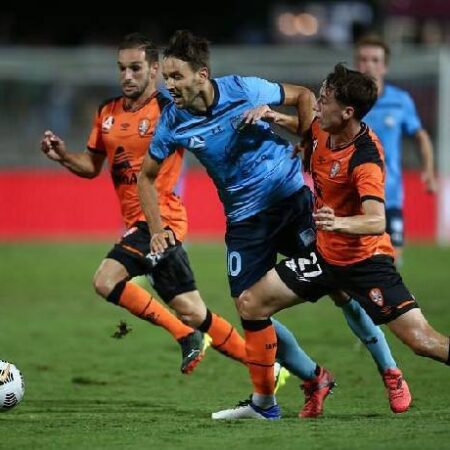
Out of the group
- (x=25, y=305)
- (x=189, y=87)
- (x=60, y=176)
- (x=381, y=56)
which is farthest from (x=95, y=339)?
(x=60, y=176)

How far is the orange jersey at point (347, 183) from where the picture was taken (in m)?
7.55

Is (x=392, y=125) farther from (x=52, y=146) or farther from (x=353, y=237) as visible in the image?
(x=353, y=237)

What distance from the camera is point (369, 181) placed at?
7.45 metres

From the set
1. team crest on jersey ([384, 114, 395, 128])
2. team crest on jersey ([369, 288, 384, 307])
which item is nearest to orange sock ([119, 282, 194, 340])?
team crest on jersey ([369, 288, 384, 307])

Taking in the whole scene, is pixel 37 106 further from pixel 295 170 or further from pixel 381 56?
pixel 295 170

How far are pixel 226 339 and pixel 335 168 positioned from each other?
2216 mm

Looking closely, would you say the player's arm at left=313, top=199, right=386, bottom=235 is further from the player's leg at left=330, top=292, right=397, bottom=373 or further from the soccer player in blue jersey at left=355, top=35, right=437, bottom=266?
the soccer player in blue jersey at left=355, top=35, right=437, bottom=266

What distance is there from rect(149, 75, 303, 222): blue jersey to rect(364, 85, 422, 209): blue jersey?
3.33 m

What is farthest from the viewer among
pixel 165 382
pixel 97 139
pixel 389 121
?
pixel 389 121

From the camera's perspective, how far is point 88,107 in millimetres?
22688

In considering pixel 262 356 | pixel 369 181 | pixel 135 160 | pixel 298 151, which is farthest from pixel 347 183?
pixel 135 160

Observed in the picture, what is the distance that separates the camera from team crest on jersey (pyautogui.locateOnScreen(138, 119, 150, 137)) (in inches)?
385

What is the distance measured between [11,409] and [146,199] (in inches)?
64.6

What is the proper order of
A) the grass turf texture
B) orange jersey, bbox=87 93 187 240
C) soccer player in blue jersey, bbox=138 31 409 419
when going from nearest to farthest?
the grass turf texture < soccer player in blue jersey, bbox=138 31 409 419 < orange jersey, bbox=87 93 187 240
